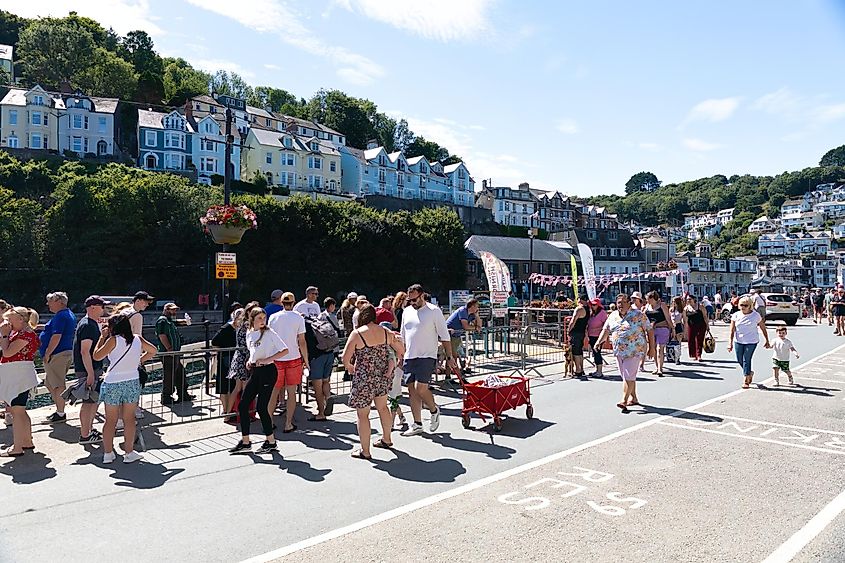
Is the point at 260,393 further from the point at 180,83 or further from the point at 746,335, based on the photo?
the point at 180,83

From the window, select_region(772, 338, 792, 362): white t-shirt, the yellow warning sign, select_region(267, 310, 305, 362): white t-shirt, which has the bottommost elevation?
select_region(772, 338, 792, 362): white t-shirt

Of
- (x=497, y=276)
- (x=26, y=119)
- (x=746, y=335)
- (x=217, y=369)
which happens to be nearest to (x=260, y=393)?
(x=217, y=369)

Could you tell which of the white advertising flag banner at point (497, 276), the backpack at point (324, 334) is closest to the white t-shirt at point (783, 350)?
the backpack at point (324, 334)

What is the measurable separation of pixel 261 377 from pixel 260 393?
0.71 feet

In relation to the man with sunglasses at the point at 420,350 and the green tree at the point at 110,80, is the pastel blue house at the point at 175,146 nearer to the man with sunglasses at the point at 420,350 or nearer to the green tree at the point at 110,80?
the green tree at the point at 110,80

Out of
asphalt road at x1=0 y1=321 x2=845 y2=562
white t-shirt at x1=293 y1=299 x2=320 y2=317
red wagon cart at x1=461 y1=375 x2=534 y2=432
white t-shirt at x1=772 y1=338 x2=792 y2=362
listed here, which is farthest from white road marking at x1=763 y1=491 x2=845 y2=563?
white t-shirt at x1=293 y1=299 x2=320 y2=317

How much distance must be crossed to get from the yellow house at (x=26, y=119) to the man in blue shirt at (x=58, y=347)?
3289 inches

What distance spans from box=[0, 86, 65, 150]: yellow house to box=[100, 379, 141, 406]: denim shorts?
283 feet

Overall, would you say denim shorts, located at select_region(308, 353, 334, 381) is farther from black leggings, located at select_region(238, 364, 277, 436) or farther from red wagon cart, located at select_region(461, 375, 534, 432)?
red wagon cart, located at select_region(461, 375, 534, 432)

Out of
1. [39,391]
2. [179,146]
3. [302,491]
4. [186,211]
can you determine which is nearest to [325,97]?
[179,146]

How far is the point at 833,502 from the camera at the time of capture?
619 cm

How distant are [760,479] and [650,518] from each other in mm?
1975

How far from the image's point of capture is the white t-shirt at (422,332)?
8.95m

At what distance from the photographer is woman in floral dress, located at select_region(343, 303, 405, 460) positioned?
7.64 meters
